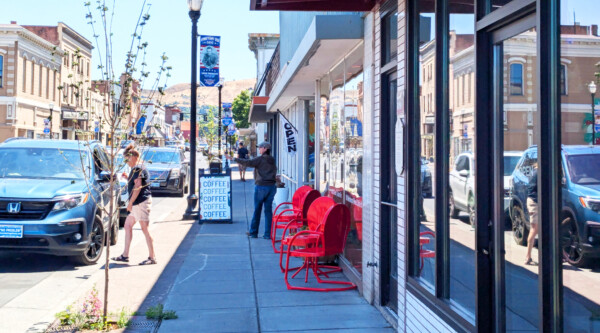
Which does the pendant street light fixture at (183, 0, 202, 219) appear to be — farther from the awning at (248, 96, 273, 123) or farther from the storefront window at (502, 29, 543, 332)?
the storefront window at (502, 29, 543, 332)

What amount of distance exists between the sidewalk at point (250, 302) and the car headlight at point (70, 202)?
1.67m

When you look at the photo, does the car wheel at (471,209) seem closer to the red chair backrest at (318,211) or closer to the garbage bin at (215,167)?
the red chair backrest at (318,211)

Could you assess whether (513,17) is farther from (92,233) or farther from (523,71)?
(92,233)

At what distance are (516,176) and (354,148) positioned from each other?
4.40 m

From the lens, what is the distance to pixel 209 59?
57.7ft

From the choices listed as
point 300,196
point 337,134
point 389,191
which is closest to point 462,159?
point 389,191

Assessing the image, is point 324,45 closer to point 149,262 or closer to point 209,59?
point 149,262

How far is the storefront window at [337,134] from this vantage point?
8.48 metres

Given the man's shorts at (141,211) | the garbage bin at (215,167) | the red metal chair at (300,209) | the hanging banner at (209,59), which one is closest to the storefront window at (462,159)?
the red metal chair at (300,209)

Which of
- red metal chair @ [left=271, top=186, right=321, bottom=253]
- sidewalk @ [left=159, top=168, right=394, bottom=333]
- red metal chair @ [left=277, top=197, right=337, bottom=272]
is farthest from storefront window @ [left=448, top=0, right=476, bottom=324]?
red metal chair @ [left=271, top=186, right=321, bottom=253]

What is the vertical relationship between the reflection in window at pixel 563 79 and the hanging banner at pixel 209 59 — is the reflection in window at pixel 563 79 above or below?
below

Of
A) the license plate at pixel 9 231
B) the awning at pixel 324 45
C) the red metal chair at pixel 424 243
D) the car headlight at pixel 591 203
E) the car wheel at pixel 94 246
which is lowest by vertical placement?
the car wheel at pixel 94 246

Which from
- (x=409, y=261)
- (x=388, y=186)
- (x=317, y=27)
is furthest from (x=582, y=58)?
(x=317, y=27)

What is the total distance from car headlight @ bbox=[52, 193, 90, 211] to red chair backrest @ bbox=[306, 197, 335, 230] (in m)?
3.14
